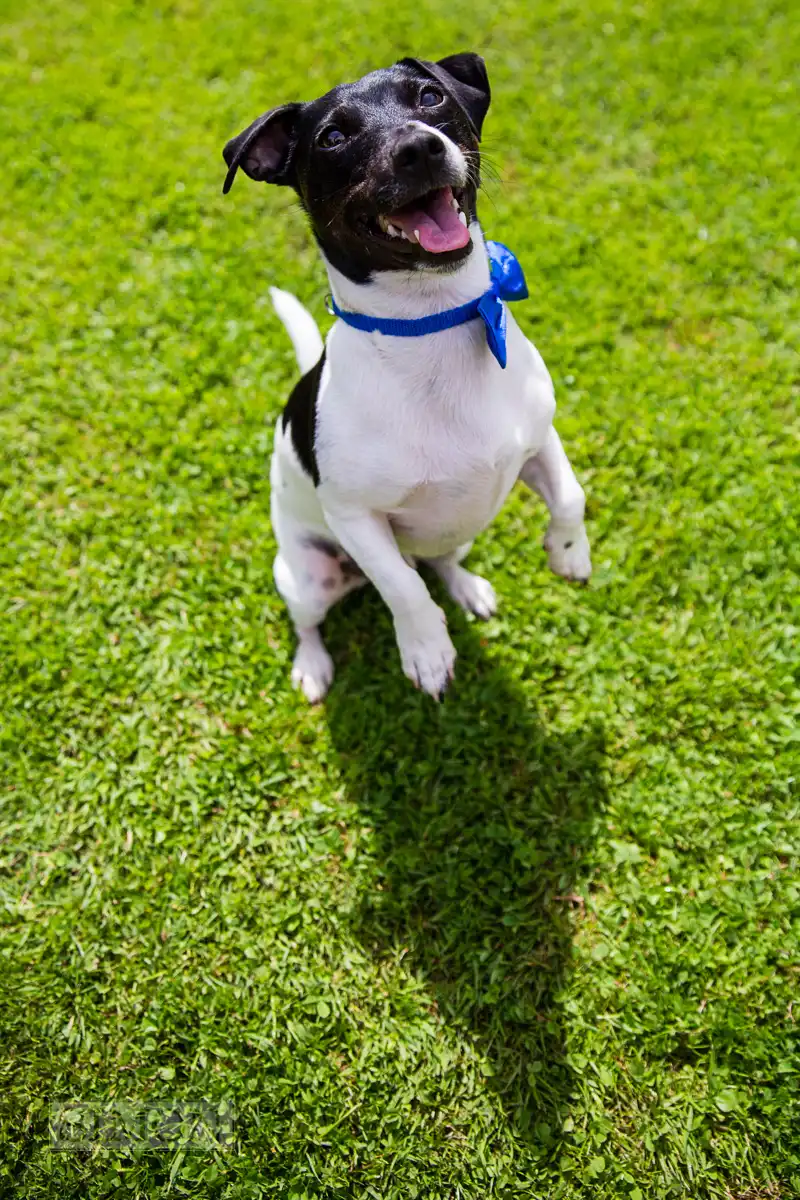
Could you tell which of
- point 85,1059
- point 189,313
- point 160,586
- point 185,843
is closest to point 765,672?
point 185,843

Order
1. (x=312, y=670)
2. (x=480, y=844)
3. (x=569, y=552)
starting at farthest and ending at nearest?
(x=312, y=670) → (x=480, y=844) → (x=569, y=552)

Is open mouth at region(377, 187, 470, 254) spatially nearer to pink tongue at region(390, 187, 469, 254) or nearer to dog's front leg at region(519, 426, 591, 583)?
pink tongue at region(390, 187, 469, 254)

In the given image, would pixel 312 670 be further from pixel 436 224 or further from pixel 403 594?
pixel 436 224

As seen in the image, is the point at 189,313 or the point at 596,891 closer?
the point at 596,891

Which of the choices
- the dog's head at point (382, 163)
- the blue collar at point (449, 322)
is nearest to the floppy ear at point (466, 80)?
the dog's head at point (382, 163)

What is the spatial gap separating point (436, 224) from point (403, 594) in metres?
1.10

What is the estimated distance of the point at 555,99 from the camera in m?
5.37

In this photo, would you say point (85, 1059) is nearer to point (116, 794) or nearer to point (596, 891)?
point (116, 794)

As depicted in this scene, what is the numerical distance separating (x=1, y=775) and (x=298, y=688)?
1.31 meters

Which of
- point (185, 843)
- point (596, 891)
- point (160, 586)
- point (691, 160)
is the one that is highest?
point (691, 160)

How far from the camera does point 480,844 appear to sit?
330 cm

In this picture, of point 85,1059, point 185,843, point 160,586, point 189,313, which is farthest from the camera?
point 189,313

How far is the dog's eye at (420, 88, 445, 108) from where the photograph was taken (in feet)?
7.97

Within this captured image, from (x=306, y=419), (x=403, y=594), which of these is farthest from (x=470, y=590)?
(x=306, y=419)
